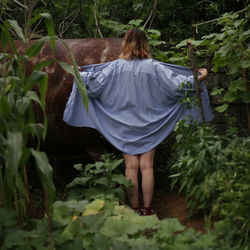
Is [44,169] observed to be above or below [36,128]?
below

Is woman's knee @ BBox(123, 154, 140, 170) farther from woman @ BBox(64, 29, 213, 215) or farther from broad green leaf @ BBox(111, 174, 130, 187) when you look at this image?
broad green leaf @ BBox(111, 174, 130, 187)

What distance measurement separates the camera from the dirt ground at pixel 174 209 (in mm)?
3006

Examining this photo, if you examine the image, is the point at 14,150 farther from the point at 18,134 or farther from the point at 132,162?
the point at 132,162

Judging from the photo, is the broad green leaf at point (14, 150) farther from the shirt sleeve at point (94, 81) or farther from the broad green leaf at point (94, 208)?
the shirt sleeve at point (94, 81)

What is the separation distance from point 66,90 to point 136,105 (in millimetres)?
687

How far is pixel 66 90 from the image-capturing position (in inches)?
Result: 154

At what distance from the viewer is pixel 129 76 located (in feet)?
11.9

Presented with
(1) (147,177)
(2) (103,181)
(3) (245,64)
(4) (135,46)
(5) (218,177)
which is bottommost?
(1) (147,177)

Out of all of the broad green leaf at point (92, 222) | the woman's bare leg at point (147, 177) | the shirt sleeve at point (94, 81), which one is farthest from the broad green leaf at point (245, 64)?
the broad green leaf at point (92, 222)

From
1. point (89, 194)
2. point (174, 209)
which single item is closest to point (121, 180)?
point (89, 194)

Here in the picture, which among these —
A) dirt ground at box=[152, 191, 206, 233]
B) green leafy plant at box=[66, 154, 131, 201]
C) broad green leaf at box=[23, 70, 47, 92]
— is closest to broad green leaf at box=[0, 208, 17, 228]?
broad green leaf at box=[23, 70, 47, 92]

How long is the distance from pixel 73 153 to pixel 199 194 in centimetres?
189

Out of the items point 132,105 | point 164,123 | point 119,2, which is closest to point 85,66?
point 132,105

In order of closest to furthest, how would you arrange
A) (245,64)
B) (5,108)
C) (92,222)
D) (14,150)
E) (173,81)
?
(14,150)
(5,108)
(92,222)
(245,64)
(173,81)
